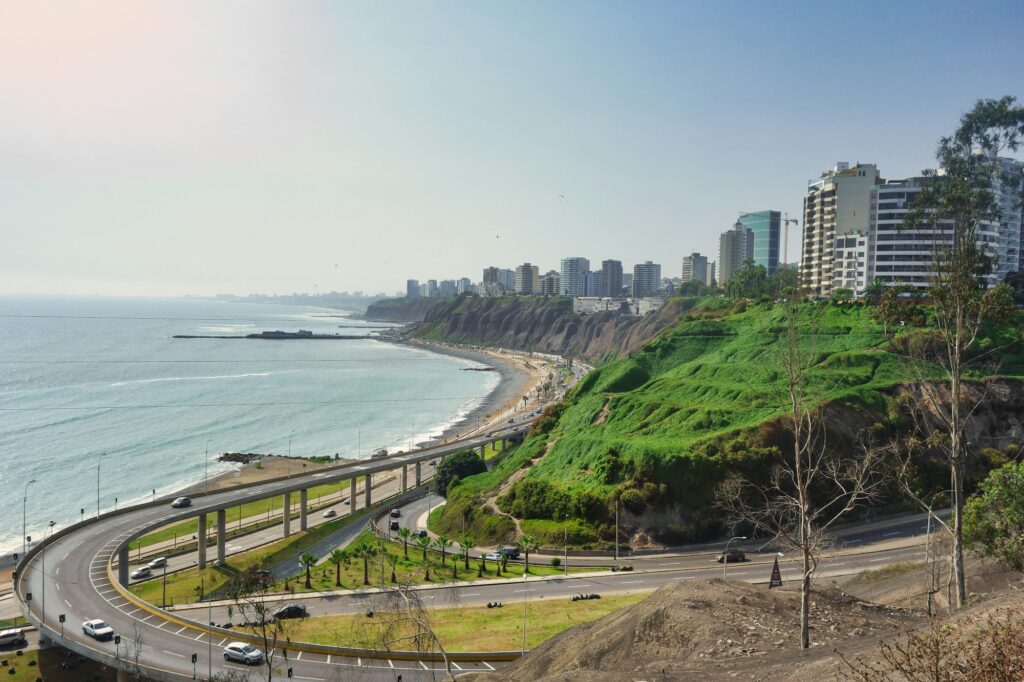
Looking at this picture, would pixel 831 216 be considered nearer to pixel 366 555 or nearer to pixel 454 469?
pixel 454 469

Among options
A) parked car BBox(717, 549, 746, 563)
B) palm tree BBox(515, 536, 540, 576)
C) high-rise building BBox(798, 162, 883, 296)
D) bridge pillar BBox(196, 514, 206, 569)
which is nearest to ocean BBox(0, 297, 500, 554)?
bridge pillar BBox(196, 514, 206, 569)

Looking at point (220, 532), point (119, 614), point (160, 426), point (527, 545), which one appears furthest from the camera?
point (160, 426)

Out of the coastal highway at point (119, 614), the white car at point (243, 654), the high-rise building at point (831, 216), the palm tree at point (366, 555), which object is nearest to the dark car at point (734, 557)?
the coastal highway at point (119, 614)

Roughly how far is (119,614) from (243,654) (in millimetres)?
11748

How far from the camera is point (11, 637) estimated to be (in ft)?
146

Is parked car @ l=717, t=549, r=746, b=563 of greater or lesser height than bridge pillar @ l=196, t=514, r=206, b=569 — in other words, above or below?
above

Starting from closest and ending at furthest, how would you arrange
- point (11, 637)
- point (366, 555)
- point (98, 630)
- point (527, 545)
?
1. point (98, 630)
2. point (11, 637)
3. point (366, 555)
4. point (527, 545)

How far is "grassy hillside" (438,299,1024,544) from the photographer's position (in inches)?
2586

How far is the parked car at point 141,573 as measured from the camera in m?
64.7

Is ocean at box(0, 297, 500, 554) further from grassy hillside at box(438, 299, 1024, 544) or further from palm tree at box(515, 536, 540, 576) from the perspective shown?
palm tree at box(515, 536, 540, 576)

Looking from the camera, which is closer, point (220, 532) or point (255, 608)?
point (255, 608)

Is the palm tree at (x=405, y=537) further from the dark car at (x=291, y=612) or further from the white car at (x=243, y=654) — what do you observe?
the white car at (x=243, y=654)

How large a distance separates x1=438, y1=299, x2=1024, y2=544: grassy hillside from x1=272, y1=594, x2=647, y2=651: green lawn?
55.6 ft

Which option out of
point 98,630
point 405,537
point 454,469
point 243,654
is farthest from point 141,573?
point 454,469
